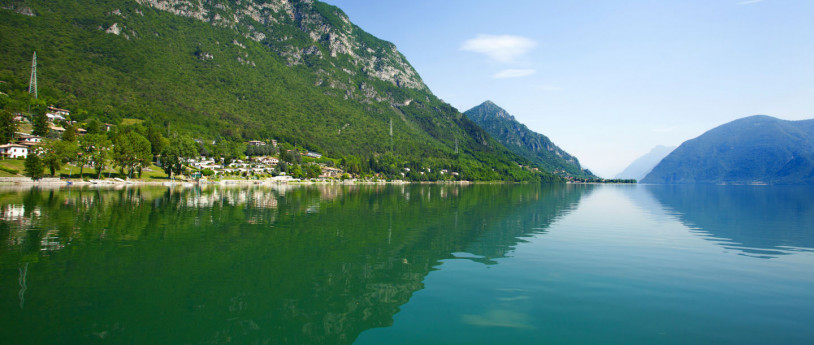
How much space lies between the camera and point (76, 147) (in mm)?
84125

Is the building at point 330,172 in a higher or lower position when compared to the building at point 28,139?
lower

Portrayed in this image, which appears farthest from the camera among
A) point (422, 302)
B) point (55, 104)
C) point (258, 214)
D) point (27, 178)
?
point (55, 104)

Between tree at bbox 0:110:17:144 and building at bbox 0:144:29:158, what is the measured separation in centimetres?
250

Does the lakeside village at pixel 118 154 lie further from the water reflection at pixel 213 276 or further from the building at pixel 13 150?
the water reflection at pixel 213 276

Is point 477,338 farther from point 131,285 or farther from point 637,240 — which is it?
point 637,240

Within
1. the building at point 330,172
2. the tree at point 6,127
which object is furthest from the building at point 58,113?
the building at point 330,172

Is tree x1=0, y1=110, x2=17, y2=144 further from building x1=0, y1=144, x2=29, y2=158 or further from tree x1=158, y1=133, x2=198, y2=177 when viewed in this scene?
tree x1=158, y1=133, x2=198, y2=177

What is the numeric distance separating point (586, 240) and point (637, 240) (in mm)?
3721

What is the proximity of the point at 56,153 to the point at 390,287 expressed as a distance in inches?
3990

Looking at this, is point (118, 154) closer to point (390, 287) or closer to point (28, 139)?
point (28, 139)

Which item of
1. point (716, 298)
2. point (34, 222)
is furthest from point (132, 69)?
point (716, 298)

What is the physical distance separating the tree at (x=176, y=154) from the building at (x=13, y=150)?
29.9 meters

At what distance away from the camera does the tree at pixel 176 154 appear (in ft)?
359

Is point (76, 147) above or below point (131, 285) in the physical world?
above
